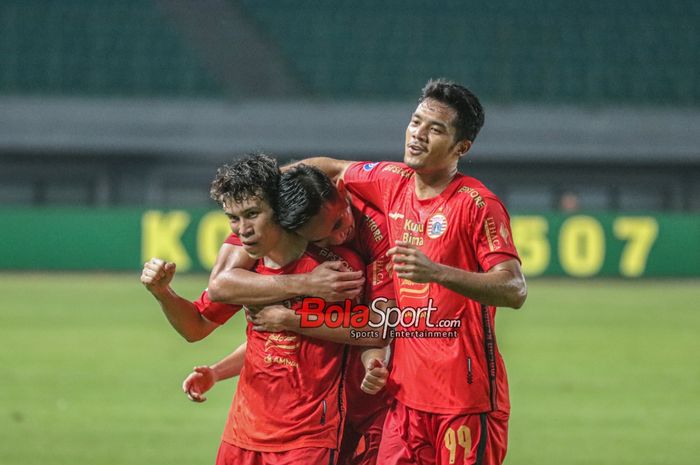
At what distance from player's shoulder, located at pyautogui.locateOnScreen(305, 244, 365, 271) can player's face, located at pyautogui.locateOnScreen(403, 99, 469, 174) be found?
1.39 feet

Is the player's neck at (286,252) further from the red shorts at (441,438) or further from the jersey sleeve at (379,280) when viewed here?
the red shorts at (441,438)

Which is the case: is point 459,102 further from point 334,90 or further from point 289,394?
point 334,90

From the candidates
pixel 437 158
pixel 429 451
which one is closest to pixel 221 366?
pixel 429 451

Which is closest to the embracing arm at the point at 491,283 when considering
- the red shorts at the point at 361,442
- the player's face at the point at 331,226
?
the player's face at the point at 331,226

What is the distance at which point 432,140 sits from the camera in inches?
155

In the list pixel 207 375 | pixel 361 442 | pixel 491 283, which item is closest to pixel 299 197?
pixel 491 283

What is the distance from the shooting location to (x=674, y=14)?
2423cm

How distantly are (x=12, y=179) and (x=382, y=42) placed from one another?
898cm

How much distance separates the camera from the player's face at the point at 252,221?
366 centimetres

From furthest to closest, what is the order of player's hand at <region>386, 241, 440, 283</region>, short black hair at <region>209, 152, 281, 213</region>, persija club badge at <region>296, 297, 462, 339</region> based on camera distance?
persija club badge at <region>296, 297, 462, 339</region> < short black hair at <region>209, 152, 281, 213</region> < player's hand at <region>386, 241, 440, 283</region>

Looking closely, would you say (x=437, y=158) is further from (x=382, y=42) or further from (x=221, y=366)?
(x=382, y=42)

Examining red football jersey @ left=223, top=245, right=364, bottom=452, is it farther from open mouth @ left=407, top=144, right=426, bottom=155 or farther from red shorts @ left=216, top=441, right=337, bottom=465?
open mouth @ left=407, top=144, right=426, bottom=155

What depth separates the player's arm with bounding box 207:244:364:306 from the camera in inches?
147

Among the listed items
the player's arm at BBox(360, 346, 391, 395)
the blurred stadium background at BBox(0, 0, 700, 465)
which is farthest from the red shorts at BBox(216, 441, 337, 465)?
the blurred stadium background at BBox(0, 0, 700, 465)
